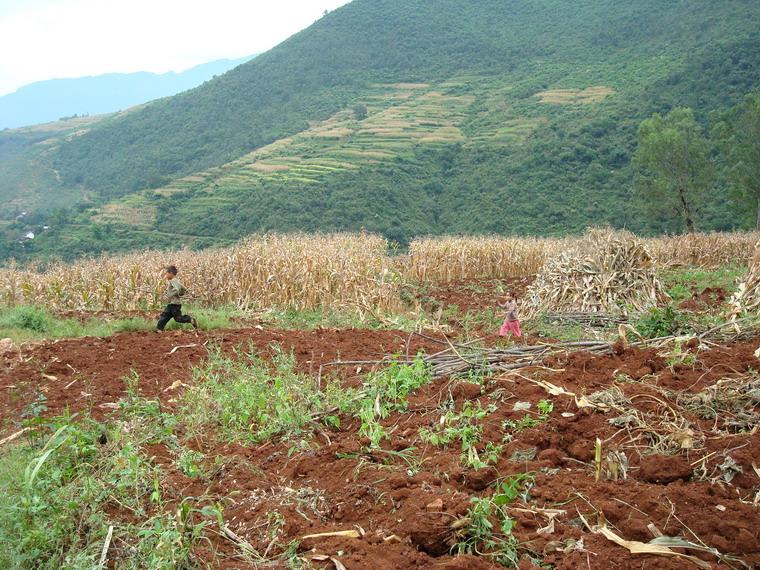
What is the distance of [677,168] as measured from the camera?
35.7m

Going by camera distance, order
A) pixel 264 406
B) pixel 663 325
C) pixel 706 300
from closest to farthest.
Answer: pixel 264 406 → pixel 663 325 → pixel 706 300

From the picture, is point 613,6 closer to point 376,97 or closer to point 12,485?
point 376,97

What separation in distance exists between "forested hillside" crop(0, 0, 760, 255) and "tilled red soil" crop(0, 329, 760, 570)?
3264cm

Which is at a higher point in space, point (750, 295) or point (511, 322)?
point (750, 295)

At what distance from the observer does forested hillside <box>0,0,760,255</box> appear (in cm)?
4406

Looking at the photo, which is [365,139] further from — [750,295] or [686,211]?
[750,295]

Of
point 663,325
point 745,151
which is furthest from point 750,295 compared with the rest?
point 745,151

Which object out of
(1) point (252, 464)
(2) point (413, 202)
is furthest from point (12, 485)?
(2) point (413, 202)

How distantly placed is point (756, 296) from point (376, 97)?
221ft

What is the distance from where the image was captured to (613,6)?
7412cm

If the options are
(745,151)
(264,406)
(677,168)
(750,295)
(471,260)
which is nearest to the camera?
(264,406)

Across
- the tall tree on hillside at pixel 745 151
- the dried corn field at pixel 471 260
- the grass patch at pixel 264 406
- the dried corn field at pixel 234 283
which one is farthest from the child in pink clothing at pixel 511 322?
the tall tree on hillside at pixel 745 151

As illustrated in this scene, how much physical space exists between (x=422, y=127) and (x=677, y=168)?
28913 millimetres

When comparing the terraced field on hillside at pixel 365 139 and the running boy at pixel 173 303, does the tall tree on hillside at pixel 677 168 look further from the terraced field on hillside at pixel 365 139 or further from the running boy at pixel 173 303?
the running boy at pixel 173 303
